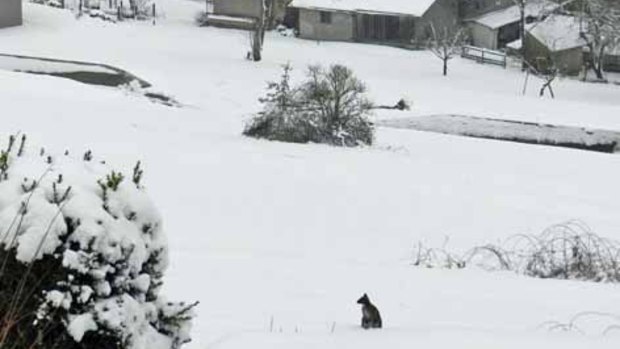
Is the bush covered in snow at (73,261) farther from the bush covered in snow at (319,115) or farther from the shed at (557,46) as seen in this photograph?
the shed at (557,46)

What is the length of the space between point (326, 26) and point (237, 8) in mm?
5959

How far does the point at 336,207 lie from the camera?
12406 millimetres

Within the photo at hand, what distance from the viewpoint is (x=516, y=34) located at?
53.8m

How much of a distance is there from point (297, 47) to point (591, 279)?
41.6 metres

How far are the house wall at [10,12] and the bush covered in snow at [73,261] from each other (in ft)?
121

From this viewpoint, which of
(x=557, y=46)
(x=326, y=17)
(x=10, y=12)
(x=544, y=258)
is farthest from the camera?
(x=326, y=17)

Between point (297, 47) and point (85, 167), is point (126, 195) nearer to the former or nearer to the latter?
point (85, 167)

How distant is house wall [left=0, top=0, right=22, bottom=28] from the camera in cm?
3856

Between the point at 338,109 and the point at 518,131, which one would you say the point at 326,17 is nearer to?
the point at 518,131

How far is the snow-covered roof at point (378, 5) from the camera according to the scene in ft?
169

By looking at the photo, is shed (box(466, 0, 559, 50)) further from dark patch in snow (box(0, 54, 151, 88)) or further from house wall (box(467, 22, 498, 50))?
dark patch in snow (box(0, 54, 151, 88))

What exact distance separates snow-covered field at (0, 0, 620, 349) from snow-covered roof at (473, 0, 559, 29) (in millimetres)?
18756

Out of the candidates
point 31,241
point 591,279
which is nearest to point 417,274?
point 591,279

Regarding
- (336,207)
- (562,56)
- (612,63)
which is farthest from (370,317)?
(612,63)
